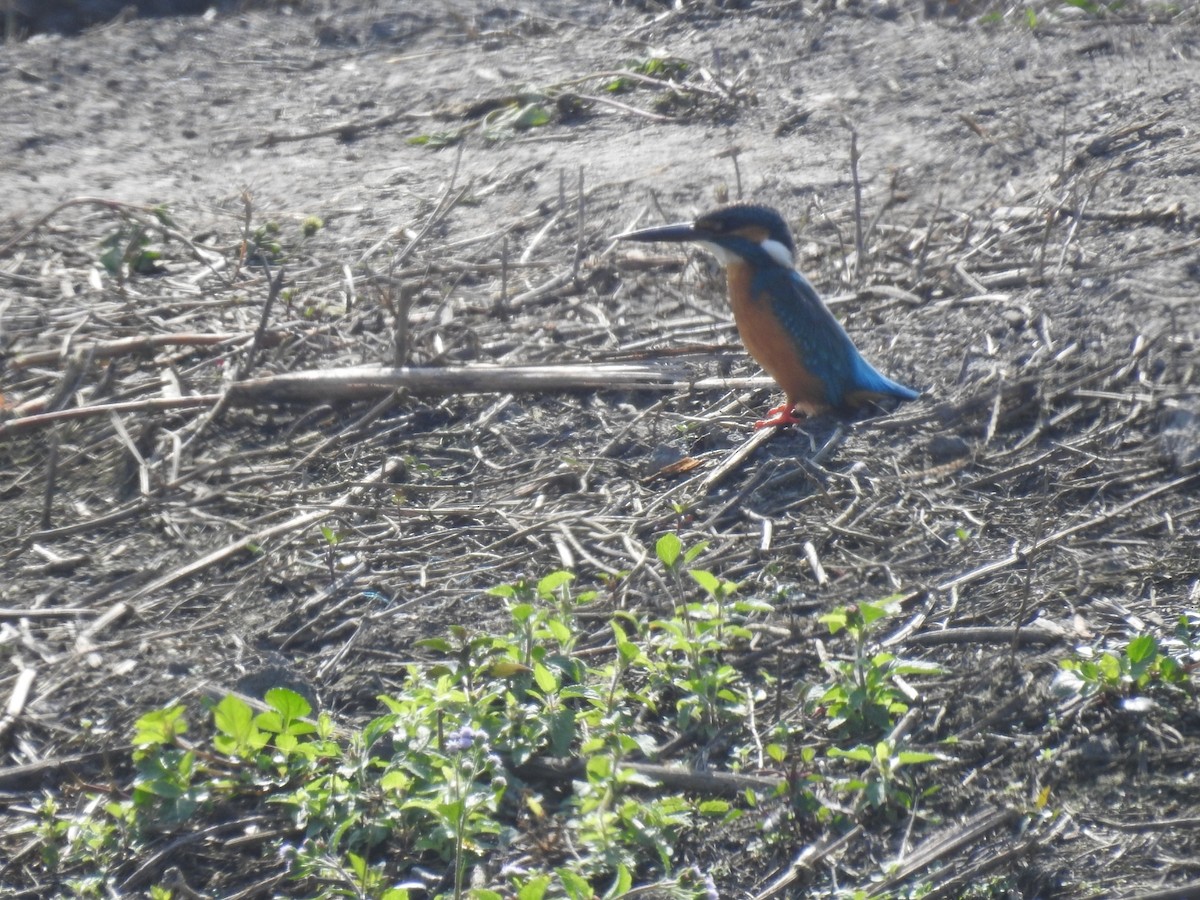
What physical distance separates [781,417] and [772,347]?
26 centimetres

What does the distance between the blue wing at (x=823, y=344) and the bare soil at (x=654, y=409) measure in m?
0.13

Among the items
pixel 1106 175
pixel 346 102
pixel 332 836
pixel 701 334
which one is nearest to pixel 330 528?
pixel 332 836

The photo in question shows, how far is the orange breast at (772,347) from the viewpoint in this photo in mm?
A: 4102

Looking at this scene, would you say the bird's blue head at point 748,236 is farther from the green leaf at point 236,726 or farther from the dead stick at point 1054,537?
the green leaf at point 236,726

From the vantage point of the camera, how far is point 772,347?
13.8 ft

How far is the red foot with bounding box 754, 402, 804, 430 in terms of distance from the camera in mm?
4051

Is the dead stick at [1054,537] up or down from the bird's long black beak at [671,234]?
down

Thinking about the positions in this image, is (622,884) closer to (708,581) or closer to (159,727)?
(708,581)

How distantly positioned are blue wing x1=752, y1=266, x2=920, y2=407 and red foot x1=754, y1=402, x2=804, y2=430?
0.12 metres

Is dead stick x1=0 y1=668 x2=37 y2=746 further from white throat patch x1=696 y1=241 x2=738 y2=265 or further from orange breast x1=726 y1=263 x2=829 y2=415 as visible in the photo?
white throat patch x1=696 y1=241 x2=738 y2=265

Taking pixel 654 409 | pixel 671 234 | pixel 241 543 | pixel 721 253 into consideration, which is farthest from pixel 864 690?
pixel 671 234

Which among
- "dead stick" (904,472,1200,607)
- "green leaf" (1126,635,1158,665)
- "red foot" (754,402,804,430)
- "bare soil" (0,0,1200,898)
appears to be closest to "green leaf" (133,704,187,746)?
"bare soil" (0,0,1200,898)

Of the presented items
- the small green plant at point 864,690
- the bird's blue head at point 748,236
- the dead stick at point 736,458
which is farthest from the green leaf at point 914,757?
the bird's blue head at point 748,236

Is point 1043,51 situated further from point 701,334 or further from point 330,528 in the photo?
point 330,528
